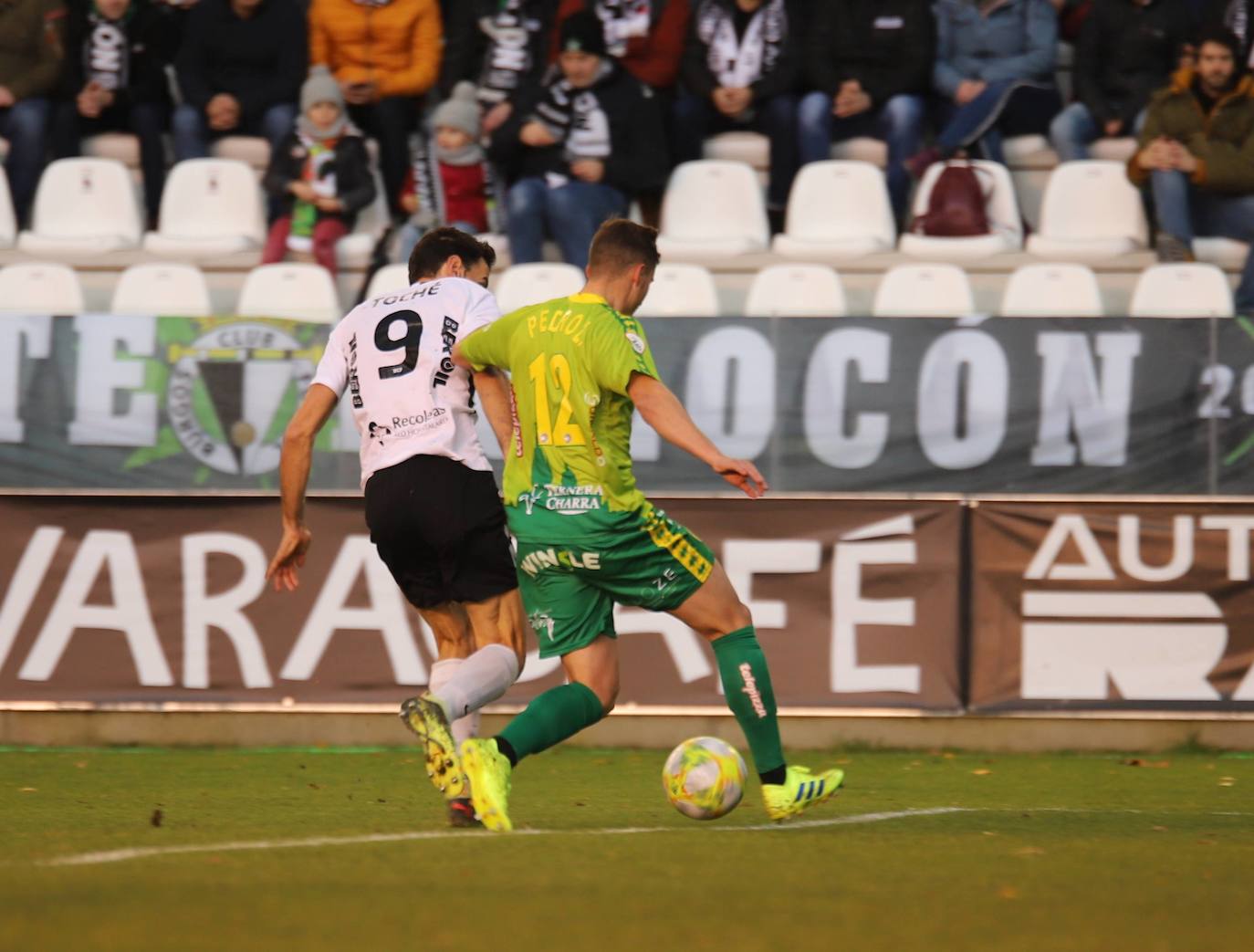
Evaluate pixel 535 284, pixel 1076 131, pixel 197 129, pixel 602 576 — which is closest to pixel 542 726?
pixel 602 576

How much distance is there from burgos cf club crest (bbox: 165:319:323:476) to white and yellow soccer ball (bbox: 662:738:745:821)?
14.1 feet

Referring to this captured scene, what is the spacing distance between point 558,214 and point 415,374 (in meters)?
6.23

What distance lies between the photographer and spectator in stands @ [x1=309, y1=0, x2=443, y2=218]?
1333cm

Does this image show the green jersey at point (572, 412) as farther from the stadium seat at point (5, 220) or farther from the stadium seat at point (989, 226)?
the stadium seat at point (5, 220)

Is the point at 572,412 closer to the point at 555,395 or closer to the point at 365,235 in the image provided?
the point at 555,395

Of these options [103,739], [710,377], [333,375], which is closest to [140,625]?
[103,739]

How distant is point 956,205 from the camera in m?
12.6

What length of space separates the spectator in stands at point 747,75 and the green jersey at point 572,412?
24.1 feet

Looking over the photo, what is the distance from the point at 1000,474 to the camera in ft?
33.0

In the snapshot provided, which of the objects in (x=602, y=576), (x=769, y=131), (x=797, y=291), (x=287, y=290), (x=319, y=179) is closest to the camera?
(x=602, y=576)

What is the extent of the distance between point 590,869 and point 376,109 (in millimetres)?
9091

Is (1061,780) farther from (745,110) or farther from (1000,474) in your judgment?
(745,110)

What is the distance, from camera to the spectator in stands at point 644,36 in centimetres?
1330

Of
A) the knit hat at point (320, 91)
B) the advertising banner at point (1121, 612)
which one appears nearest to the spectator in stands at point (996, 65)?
the knit hat at point (320, 91)
